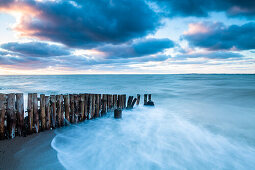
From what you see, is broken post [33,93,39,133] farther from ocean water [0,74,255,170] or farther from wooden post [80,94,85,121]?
wooden post [80,94,85,121]

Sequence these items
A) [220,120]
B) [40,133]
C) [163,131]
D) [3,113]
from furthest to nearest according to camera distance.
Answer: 1. [220,120]
2. [163,131]
3. [40,133]
4. [3,113]

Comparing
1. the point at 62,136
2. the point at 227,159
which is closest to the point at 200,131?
the point at 227,159

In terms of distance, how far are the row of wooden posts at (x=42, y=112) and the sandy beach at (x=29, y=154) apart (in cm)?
36

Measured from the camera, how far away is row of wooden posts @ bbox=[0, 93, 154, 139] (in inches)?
188

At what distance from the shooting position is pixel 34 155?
401 centimetres

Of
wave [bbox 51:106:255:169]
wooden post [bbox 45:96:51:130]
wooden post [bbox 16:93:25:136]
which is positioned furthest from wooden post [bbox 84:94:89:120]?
wooden post [bbox 16:93:25:136]

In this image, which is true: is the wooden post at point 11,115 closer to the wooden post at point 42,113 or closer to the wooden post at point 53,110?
the wooden post at point 42,113

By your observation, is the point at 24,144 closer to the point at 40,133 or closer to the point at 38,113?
the point at 40,133

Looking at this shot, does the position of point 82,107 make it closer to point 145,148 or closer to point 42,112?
point 42,112

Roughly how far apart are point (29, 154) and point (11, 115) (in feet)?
5.42

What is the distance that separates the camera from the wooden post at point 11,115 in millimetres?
4730

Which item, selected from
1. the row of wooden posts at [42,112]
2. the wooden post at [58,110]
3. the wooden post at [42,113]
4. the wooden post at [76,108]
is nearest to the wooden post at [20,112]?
the row of wooden posts at [42,112]

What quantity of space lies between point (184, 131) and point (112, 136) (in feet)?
10.8

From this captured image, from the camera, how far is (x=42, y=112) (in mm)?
5305
